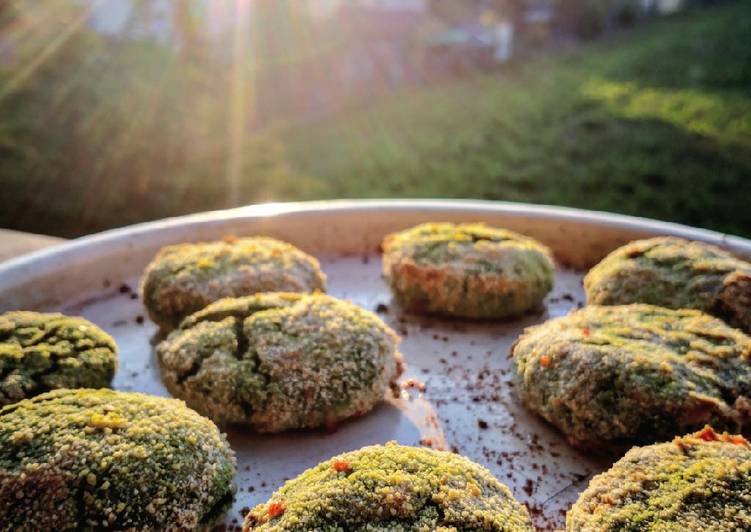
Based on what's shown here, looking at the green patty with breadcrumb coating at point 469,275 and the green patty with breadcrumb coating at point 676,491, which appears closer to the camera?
the green patty with breadcrumb coating at point 676,491

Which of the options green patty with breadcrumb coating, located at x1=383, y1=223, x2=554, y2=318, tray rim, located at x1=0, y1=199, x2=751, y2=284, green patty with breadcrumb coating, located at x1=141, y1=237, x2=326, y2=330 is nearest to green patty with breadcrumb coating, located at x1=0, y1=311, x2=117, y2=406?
green patty with breadcrumb coating, located at x1=141, y1=237, x2=326, y2=330

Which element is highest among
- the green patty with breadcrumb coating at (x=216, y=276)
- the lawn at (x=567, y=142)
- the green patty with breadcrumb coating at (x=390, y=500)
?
the green patty with breadcrumb coating at (x=216, y=276)

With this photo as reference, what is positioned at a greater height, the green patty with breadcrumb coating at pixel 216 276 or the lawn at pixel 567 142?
the green patty with breadcrumb coating at pixel 216 276

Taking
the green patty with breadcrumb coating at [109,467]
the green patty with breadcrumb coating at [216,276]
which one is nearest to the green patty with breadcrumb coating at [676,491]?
the green patty with breadcrumb coating at [109,467]

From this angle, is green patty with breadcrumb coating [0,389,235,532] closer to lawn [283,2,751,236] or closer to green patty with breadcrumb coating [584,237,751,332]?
green patty with breadcrumb coating [584,237,751,332]

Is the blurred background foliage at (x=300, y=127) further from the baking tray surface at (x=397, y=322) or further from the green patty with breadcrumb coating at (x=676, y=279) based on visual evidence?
the green patty with breadcrumb coating at (x=676, y=279)

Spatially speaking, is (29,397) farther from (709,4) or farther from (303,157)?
(709,4)
